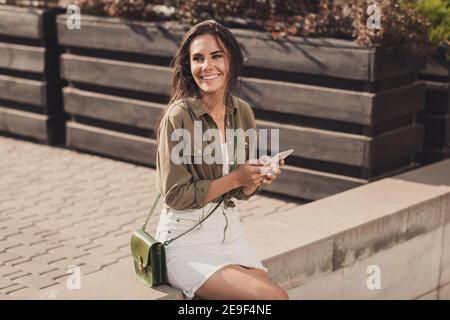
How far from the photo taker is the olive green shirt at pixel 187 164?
4.33m

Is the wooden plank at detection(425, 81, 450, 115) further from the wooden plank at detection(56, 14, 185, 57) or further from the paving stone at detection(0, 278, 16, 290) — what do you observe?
the paving stone at detection(0, 278, 16, 290)

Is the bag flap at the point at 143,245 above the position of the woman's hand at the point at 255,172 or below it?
below

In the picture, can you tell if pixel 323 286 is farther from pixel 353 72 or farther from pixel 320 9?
pixel 320 9

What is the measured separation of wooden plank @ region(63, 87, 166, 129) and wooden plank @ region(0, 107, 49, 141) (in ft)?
1.35

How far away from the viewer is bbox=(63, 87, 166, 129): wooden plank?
8719 mm

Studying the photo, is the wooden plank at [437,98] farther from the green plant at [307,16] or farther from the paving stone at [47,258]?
the paving stone at [47,258]

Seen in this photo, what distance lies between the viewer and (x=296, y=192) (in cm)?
763

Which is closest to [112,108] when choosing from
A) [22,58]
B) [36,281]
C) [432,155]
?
[22,58]

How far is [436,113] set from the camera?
7879 mm

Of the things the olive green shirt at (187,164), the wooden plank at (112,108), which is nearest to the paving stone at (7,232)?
the wooden plank at (112,108)

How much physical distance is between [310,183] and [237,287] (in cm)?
336

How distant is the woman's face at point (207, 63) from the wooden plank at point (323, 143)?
2928mm
